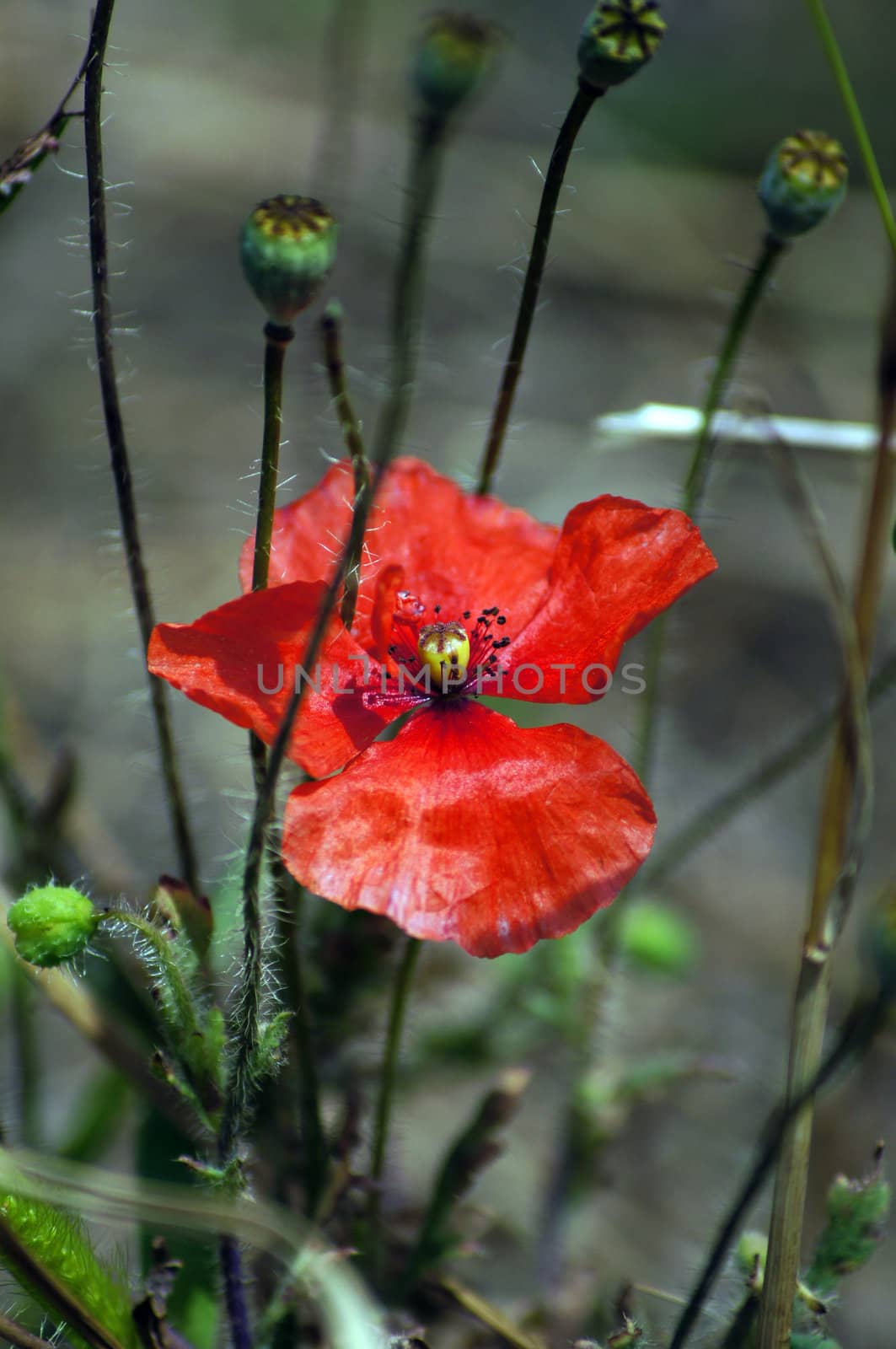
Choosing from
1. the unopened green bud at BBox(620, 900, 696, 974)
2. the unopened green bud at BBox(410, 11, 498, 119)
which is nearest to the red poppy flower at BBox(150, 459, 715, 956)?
the unopened green bud at BBox(410, 11, 498, 119)

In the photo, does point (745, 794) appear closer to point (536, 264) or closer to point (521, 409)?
point (536, 264)

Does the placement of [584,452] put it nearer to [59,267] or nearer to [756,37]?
[59,267]

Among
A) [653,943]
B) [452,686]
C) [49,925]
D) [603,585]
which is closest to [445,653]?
[452,686]

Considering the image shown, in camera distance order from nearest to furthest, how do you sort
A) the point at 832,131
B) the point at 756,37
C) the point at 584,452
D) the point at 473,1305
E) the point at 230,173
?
the point at 473,1305
the point at 584,452
the point at 230,173
the point at 832,131
the point at 756,37

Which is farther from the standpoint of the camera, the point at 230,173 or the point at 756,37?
the point at 756,37

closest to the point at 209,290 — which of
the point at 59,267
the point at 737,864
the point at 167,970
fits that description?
the point at 59,267

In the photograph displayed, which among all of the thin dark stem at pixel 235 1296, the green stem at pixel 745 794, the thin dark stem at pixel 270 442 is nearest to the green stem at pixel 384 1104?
the thin dark stem at pixel 235 1296

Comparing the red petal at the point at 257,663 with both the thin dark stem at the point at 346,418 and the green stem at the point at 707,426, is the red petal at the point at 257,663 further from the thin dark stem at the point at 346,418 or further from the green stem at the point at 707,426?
the green stem at the point at 707,426
